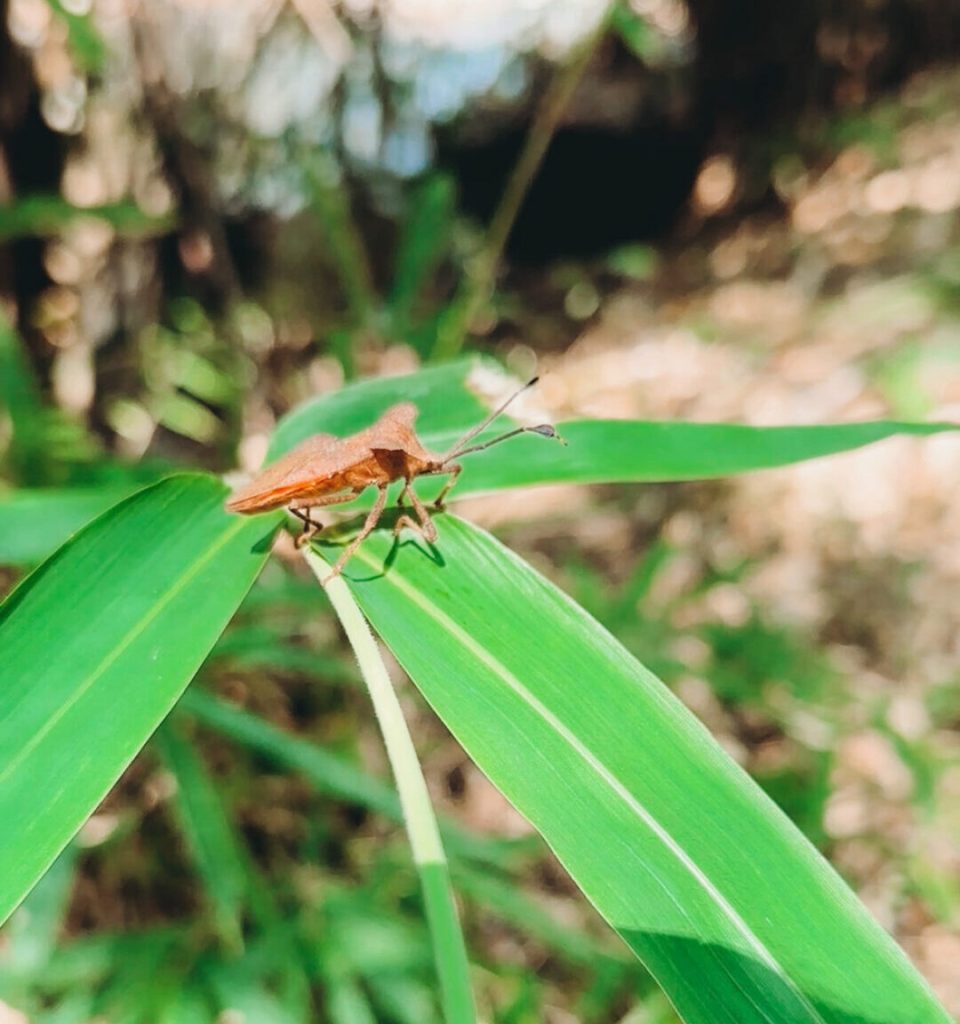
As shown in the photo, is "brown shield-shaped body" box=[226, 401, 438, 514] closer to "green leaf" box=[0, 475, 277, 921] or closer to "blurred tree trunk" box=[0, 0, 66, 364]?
"green leaf" box=[0, 475, 277, 921]

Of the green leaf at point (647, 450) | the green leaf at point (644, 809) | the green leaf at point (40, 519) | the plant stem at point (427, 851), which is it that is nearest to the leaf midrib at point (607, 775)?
the green leaf at point (644, 809)

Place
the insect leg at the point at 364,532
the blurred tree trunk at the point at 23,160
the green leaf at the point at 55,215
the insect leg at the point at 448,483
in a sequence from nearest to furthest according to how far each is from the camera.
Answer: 1. the insect leg at the point at 364,532
2. the insect leg at the point at 448,483
3. the green leaf at the point at 55,215
4. the blurred tree trunk at the point at 23,160

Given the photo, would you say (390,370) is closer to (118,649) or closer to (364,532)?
(364,532)

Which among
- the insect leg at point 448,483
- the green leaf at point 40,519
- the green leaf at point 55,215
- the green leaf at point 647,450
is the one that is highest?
the green leaf at point 55,215

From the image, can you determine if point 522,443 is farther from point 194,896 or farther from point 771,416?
point 771,416

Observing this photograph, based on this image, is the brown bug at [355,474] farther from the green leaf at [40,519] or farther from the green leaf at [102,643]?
the green leaf at [40,519]

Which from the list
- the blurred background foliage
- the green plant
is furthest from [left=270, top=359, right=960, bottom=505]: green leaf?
the blurred background foliage

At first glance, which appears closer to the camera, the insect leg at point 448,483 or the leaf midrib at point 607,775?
the leaf midrib at point 607,775
